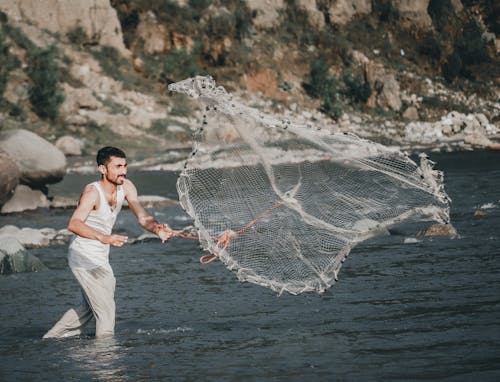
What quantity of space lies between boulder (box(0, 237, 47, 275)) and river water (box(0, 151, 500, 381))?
244 mm

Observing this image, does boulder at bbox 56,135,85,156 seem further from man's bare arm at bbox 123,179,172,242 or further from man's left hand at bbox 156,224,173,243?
man's left hand at bbox 156,224,173,243

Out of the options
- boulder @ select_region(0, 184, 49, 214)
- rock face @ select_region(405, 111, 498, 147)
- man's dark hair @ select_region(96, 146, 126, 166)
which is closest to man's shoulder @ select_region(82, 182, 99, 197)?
man's dark hair @ select_region(96, 146, 126, 166)

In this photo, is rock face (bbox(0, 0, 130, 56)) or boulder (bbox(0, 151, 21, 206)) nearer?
boulder (bbox(0, 151, 21, 206))

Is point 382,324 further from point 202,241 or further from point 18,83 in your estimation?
point 18,83

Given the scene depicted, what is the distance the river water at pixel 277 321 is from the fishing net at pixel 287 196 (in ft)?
1.90

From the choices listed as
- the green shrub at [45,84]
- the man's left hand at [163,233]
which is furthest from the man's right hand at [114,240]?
the green shrub at [45,84]

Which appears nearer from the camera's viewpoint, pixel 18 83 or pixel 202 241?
pixel 202 241

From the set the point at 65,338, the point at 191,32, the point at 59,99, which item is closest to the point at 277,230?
the point at 65,338

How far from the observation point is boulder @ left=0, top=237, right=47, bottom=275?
13.6m

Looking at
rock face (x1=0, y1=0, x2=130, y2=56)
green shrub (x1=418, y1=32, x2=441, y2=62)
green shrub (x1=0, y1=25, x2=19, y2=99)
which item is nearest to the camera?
green shrub (x1=0, y1=25, x2=19, y2=99)

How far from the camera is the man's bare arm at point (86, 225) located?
8008 millimetres

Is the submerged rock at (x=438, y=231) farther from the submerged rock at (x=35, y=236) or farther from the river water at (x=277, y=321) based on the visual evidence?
the submerged rock at (x=35, y=236)

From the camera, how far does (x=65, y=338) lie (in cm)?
931

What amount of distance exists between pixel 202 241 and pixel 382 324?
Result: 1.99 m
